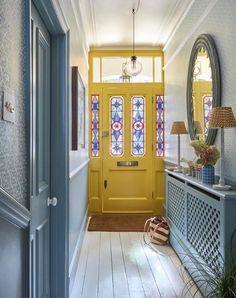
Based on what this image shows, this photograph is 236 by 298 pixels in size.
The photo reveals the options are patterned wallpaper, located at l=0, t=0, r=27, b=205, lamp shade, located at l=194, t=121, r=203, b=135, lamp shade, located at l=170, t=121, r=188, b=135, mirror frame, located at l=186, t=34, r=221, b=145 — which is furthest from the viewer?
lamp shade, located at l=170, t=121, r=188, b=135

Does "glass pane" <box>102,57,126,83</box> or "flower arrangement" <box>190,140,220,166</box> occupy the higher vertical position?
"glass pane" <box>102,57,126,83</box>

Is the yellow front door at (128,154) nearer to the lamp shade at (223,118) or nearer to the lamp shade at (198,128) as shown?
the lamp shade at (198,128)

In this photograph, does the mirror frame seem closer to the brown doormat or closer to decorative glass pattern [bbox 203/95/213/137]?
decorative glass pattern [bbox 203/95/213/137]

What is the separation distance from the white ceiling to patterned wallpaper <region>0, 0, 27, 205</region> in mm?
2250

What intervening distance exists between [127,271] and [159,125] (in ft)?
9.15

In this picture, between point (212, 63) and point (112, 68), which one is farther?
point (112, 68)

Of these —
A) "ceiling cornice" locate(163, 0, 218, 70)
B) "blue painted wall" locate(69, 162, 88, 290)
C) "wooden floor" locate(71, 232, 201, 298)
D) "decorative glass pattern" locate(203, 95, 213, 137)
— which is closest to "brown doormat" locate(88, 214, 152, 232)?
"wooden floor" locate(71, 232, 201, 298)

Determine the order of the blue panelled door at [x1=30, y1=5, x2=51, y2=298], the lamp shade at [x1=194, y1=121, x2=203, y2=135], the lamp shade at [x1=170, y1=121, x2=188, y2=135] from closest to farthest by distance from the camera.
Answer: the blue panelled door at [x1=30, y1=5, x2=51, y2=298] → the lamp shade at [x1=194, y1=121, x2=203, y2=135] → the lamp shade at [x1=170, y1=121, x2=188, y2=135]

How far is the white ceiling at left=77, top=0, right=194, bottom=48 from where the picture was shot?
11.1 feet

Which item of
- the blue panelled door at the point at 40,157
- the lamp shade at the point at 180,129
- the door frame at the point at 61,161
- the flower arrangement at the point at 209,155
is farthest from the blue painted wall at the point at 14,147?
the lamp shade at the point at 180,129

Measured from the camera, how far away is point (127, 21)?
3852 millimetres

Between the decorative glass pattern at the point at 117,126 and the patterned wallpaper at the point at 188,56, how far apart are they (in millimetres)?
791

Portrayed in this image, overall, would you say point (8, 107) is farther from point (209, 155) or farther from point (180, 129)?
point (180, 129)

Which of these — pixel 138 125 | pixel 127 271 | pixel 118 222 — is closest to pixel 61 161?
pixel 127 271
